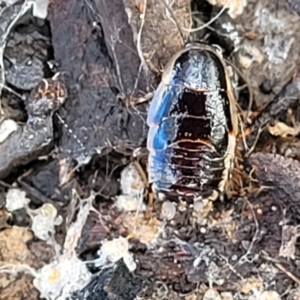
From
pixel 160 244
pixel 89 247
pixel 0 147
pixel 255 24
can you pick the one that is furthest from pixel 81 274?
pixel 255 24

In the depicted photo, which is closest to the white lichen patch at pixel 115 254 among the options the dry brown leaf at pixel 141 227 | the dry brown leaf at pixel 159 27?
the dry brown leaf at pixel 141 227

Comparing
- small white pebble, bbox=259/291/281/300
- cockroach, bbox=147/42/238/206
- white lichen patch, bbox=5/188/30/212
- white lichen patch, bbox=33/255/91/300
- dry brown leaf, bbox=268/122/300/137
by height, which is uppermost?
cockroach, bbox=147/42/238/206

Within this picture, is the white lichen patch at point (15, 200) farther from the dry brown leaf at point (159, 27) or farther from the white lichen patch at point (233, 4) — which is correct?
the white lichen patch at point (233, 4)

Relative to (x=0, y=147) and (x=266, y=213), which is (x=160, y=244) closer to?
(x=266, y=213)

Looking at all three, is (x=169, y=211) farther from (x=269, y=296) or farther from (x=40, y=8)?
(x=40, y=8)

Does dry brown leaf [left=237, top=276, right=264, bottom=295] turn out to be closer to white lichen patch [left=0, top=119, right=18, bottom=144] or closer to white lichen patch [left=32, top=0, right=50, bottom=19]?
white lichen patch [left=0, top=119, right=18, bottom=144]

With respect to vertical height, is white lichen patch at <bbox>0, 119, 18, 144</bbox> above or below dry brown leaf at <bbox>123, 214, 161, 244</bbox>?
above

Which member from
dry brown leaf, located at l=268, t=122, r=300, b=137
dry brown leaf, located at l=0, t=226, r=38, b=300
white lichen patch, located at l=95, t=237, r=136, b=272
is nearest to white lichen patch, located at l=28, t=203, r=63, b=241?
dry brown leaf, located at l=0, t=226, r=38, b=300

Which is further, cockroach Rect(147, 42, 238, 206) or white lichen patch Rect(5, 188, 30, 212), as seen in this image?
white lichen patch Rect(5, 188, 30, 212)
